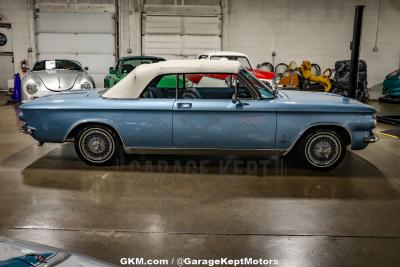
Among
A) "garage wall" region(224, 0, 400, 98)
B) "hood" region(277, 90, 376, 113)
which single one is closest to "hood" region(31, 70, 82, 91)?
"hood" region(277, 90, 376, 113)

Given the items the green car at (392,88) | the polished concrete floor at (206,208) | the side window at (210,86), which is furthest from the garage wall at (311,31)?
the polished concrete floor at (206,208)

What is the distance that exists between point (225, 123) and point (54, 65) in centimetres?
725

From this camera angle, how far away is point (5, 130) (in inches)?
320

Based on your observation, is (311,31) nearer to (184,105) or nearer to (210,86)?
(210,86)

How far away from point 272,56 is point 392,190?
11648mm

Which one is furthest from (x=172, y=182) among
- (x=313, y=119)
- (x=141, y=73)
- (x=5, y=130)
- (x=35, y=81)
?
(x=35, y=81)

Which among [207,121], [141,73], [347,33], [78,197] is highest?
[347,33]

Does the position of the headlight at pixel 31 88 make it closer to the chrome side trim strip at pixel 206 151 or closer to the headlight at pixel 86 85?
the headlight at pixel 86 85

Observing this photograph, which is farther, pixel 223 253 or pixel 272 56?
pixel 272 56

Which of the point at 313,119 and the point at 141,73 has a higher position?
the point at 141,73

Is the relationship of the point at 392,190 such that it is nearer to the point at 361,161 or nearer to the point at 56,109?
the point at 361,161

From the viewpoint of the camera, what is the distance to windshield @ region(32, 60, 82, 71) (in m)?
10.9

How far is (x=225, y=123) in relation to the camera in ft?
17.5

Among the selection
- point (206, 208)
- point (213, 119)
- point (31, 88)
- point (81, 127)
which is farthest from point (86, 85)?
point (206, 208)
